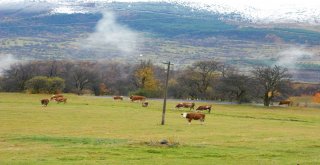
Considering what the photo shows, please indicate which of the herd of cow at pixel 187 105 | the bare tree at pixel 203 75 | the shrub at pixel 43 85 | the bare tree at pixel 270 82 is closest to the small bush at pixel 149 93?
the bare tree at pixel 203 75

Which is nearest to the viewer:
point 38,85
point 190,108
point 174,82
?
point 190,108

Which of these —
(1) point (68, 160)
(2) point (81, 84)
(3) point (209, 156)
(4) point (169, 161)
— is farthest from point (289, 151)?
(2) point (81, 84)

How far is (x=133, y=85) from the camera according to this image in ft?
445

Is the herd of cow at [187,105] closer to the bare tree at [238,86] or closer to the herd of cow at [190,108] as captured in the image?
the herd of cow at [190,108]

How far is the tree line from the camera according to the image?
99.6 m

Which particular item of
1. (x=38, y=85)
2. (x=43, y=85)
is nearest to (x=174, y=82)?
(x=43, y=85)

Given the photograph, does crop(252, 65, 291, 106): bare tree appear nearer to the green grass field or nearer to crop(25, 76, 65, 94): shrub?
crop(25, 76, 65, 94): shrub

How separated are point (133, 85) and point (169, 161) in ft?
369

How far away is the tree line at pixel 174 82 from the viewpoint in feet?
327

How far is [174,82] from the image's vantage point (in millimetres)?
127625

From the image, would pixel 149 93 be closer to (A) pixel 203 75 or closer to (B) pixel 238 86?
(A) pixel 203 75

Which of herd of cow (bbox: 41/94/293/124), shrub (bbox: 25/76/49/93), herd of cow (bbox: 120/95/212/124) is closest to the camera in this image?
herd of cow (bbox: 120/95/212/124)

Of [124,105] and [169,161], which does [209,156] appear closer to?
[169,161]

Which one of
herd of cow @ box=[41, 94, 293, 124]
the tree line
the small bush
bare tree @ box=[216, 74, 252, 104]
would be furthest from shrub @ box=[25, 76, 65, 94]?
bare tree @ box=[216, 74, 252, 104]
